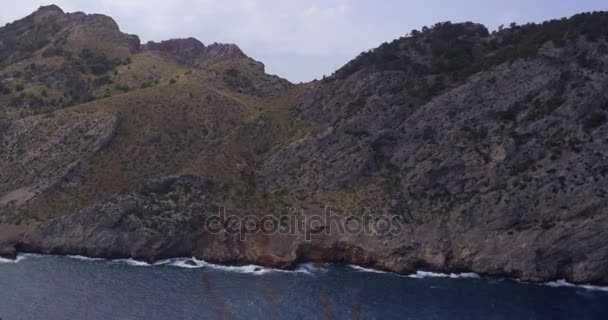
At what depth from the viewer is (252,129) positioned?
140m

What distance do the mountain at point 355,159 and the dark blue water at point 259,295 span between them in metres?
5.20

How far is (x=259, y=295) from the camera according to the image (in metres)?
90.8

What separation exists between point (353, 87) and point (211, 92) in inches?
1236

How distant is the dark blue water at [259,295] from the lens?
83188 millimetres

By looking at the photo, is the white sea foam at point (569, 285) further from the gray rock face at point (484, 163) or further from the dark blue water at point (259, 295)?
the dark blue water at point (259, 295)

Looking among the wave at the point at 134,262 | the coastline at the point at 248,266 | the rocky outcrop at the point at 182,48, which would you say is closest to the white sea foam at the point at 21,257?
the coastline at the point at 248,266

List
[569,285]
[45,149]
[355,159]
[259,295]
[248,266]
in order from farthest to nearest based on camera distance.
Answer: [45,149] → [355,159] → [248,266] → [569,285] → [259,295]

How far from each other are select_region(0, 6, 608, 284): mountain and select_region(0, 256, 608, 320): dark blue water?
520 centimetres

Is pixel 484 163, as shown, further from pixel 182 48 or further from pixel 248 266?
pixel 182 48

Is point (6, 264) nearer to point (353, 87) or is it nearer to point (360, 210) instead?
point (360, 210)

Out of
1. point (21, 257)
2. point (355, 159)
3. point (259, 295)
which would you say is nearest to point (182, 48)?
point (355, 159)

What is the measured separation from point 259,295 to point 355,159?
39175 millimetres

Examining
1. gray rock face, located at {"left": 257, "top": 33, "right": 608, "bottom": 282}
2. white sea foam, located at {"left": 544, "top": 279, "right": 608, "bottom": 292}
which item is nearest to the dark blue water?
white sea foam, located at {"left": 544, "top": 279, "right": 608, "bottom": 292}

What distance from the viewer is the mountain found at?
4085 inches
